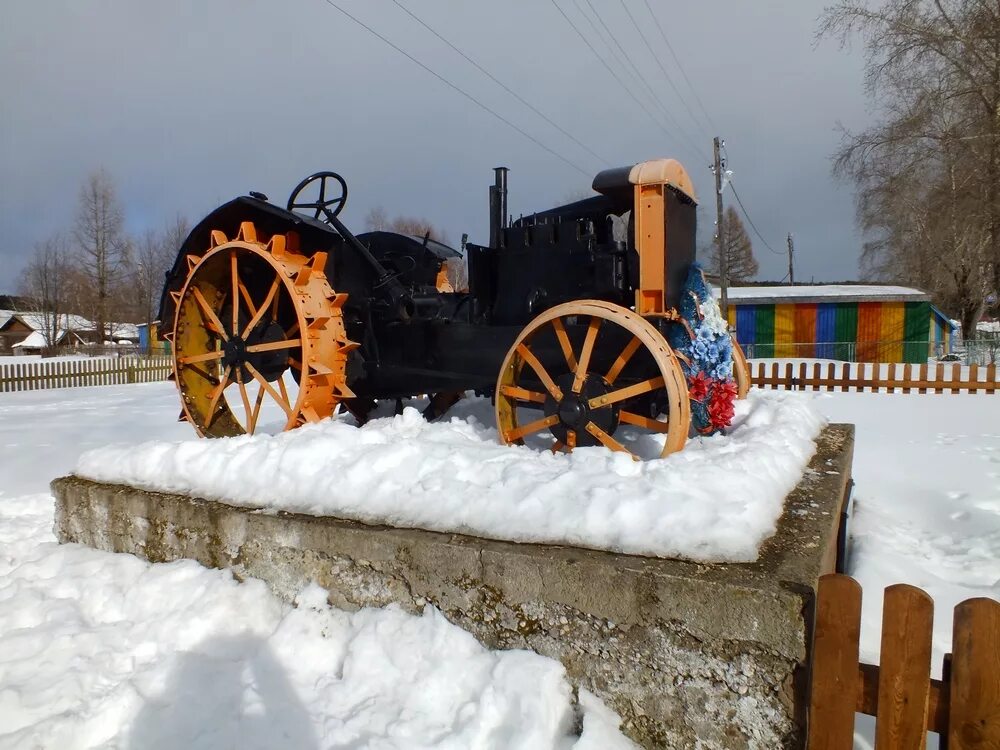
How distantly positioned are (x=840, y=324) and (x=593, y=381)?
2401 cm

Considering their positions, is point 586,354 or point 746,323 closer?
point 586,354

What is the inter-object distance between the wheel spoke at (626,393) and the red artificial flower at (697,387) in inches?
12.3

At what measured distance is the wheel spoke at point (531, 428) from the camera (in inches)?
128

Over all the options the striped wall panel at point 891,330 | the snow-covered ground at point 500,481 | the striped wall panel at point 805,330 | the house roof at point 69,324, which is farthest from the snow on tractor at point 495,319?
the house roof at point 69,324

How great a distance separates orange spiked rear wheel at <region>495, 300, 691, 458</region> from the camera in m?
2.93

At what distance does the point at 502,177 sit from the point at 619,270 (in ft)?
3.27

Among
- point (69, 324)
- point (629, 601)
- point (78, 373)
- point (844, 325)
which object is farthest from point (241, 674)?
point (69, 324)

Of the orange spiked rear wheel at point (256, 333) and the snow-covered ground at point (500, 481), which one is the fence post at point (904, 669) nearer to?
the snow-covered ground at point (500, 481)

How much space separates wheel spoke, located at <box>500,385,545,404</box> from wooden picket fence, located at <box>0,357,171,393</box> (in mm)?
18466

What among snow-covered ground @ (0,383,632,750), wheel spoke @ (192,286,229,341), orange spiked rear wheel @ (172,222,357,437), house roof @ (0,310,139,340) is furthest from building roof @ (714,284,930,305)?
house roof @ (0,310,139,340)

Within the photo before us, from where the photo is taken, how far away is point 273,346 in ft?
12.6

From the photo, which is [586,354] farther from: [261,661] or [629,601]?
[261,661]

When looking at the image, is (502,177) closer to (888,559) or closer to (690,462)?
(690,462)

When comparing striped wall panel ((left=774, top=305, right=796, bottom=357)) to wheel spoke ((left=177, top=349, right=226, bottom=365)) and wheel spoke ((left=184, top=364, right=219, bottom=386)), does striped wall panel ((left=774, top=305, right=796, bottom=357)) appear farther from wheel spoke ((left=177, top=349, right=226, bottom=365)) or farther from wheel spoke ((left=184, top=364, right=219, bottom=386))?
wheel spoke ((left=177, top=349, right=226, bottom=365))
